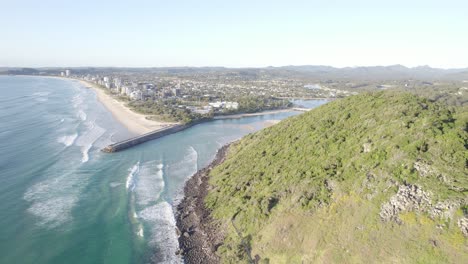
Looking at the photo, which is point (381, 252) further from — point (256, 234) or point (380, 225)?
point (256, 234)

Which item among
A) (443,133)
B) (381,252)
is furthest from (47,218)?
(443,133)

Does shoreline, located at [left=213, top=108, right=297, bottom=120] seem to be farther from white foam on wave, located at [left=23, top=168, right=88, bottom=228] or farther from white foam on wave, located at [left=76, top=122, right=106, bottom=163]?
white foam on wave, located at [left=23, top=168, right=88, bottom=228]

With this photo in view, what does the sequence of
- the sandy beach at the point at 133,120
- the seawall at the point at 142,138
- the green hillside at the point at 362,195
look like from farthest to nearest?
Answer: the sandy beach at the point at 133,120, the seawall at the point at 142,138, the green hillside at the point at 362,195

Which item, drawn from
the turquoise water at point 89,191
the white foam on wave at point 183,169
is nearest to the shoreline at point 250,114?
the turquoise water at point 89,191

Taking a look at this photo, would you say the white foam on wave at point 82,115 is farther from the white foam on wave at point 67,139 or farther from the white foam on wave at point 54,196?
the white foam on wave at point 54,196

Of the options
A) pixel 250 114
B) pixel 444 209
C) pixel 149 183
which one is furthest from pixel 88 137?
pixel 444 209

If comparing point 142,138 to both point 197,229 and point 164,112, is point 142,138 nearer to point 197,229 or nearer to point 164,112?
point 164,112
